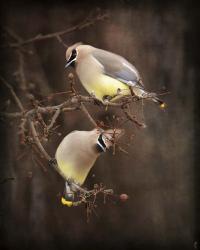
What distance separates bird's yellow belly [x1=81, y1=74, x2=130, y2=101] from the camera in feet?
Result: 10.5

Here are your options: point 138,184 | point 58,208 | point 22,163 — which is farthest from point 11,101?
point 138,184

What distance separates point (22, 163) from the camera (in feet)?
11.1

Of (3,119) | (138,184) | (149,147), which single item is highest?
(3,119)

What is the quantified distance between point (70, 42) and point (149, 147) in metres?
0.79

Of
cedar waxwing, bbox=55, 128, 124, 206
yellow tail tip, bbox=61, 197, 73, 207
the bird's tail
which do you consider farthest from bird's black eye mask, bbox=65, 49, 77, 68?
yellow tail tip, bbox=61, 197, 73, 207

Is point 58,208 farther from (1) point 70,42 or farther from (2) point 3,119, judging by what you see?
(1) point 70,42

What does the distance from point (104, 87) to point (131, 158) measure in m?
0.47

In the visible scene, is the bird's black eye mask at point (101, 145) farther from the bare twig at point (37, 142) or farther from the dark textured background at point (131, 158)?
the bare twig at point (37, 142)

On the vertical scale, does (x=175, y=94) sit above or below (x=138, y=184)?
above

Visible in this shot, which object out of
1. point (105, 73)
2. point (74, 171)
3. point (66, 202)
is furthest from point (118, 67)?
point (66, 202)

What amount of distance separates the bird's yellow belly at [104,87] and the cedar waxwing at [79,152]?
216 mm

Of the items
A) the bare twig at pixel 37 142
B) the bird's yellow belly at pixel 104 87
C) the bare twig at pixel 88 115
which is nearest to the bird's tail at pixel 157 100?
the bird's yellow belly at pixel 104 87

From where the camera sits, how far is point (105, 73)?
10.6ft

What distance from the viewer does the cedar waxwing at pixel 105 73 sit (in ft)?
10.5
